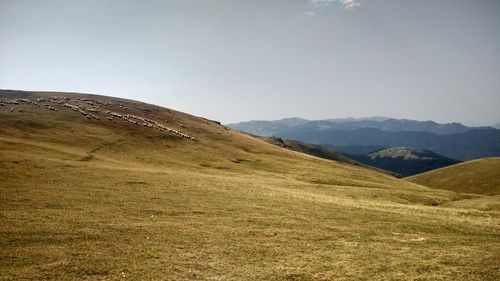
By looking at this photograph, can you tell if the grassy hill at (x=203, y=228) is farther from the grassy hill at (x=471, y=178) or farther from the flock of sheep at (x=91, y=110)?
the grassy hill at (x=471, y=178)

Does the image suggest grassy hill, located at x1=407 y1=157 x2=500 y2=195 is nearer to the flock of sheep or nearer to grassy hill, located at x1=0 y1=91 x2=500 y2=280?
grassy hill, located at x1=0 y1=91 x2=500 y2=280

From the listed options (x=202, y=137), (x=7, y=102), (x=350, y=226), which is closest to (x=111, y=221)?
(x=350, y=226)

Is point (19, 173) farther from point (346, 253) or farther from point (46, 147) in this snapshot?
point (346, 253)

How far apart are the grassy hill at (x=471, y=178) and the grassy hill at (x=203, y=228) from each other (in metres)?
65.6

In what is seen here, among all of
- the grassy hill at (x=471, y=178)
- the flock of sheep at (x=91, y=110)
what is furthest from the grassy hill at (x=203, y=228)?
the grassy hill at (x=471, y=178)

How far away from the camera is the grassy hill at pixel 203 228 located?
24078 mm

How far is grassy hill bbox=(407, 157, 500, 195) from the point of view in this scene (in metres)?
119

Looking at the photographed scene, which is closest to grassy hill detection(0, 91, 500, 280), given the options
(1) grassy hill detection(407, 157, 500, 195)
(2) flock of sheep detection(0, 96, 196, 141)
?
(2) flock of sheep detection(0, 96, 196, 141)

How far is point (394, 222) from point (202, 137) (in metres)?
77.0

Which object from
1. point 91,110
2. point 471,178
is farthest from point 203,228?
point 471,178

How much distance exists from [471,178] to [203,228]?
4903 inches

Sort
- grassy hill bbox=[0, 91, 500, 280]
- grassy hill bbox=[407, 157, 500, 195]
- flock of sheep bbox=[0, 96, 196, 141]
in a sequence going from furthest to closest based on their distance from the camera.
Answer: grassy hill bbox=[407, 157, 500, 195] → flock of sheep bbox=[0, 96, 196, 141] → grassy hill bbox=[0, 91, 500, 280]

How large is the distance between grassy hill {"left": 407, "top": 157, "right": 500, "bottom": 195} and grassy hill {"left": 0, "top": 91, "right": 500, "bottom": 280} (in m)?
65.6

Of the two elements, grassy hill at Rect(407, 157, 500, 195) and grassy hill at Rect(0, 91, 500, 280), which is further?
grassy hill at Rect(407, 157, 500, 195)
